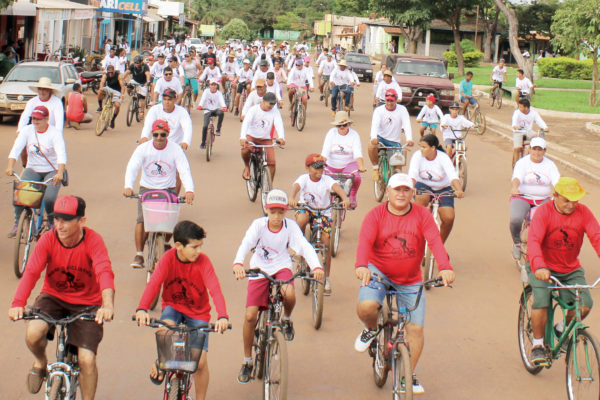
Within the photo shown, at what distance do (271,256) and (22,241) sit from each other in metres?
3.99

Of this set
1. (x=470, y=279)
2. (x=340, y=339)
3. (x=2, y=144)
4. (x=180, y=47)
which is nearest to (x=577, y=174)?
(x=470, y=279)

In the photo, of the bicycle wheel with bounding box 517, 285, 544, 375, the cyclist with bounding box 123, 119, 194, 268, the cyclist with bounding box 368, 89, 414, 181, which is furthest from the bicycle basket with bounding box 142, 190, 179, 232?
the cyclist with bounding box 368, 89, 414, 181

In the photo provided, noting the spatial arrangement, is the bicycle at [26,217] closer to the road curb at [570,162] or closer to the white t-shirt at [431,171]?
the white t-shirt at [431,171]

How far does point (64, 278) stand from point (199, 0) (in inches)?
5023

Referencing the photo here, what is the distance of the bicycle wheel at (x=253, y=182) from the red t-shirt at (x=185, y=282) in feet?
26.3

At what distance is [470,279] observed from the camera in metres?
10.8

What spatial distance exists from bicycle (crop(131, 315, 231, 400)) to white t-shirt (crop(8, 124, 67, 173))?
5.11 m

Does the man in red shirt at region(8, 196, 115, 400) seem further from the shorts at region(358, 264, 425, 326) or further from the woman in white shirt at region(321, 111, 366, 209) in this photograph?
the woman in white shirt at region(321, 111, 366, 209)

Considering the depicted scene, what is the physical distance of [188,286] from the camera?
20.1 ft

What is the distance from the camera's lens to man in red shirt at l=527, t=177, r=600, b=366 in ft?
23.5

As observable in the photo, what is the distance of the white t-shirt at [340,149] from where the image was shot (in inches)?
457

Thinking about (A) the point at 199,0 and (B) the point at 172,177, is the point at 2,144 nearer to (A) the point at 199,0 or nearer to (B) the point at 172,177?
(B) the point at 172,177

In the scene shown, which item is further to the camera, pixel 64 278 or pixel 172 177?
pixel 172 177

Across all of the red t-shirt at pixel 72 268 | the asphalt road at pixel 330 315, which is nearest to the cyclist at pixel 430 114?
the asphalt road at pixel 330 315
